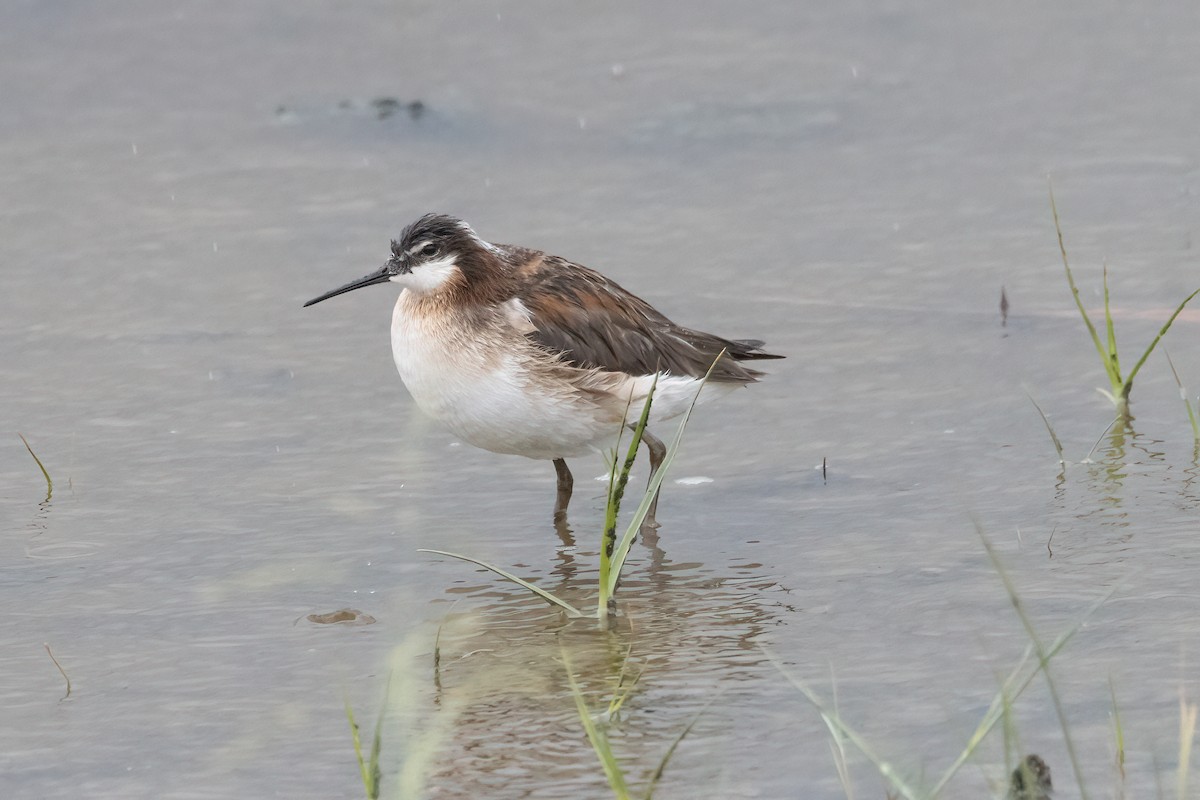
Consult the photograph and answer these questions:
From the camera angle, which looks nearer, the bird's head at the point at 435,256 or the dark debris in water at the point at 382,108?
the bird's head at the point at 435,256

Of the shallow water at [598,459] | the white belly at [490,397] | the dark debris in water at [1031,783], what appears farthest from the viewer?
the white belly at [490,397]

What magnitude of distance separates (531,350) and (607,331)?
17.8 inches

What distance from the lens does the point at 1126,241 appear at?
9844 millimetres

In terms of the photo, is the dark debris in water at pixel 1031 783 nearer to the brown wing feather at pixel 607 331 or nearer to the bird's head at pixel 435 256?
the brown wing feather at pixel 607 331

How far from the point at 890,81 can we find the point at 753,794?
8.79 meters

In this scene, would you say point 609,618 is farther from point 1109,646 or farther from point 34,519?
point 34,519

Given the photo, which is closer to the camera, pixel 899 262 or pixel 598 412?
pixel 598 412

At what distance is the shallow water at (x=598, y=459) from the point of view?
5082 mm

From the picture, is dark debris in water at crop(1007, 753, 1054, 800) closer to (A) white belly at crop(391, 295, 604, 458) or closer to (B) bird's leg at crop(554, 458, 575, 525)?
(A) white belly at crop(391, 295, 604, 458)

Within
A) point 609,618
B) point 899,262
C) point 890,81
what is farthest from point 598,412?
point 890,81

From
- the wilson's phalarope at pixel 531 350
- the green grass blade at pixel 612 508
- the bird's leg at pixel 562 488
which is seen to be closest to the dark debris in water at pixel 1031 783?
the green grass blade at pixel 612 508

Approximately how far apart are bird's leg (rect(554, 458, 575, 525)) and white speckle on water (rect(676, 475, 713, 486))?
512mm

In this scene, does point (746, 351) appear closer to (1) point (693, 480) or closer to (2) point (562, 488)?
(1) point (693, 480)

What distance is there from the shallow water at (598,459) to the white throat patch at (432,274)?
87 cm
